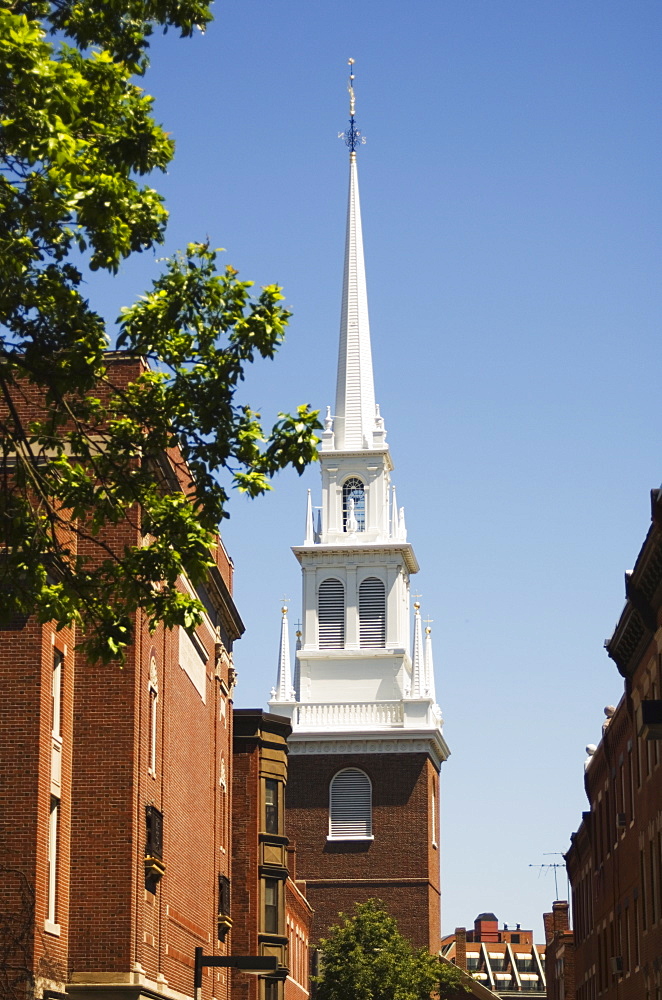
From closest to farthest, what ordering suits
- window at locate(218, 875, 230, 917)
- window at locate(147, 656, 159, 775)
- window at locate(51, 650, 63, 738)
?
window at locate(51, 650, 63, 738), window at locate(147, 656, 159, 775), window at locate(218, 875, 230, 917)

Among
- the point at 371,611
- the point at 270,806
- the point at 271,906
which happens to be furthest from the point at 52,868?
the point at 371,611

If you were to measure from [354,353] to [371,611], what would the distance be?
519 inches

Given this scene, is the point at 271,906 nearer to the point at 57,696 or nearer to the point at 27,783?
the point at 57,696

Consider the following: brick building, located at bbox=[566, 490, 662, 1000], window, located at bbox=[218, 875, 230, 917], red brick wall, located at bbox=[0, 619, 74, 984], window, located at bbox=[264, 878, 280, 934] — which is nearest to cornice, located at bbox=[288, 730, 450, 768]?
brick building, located at bbox=[566, 490, 662, 1000]

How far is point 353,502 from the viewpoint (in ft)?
285

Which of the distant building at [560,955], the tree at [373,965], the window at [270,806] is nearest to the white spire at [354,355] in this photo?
the tree at [373,965]

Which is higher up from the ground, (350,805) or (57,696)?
(350,805)

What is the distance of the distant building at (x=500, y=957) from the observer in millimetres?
127188

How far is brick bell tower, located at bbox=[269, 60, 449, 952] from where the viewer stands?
80.9m

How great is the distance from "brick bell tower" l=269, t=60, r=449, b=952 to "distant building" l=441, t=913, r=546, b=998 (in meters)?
27.2

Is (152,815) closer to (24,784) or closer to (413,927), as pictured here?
(24,784)

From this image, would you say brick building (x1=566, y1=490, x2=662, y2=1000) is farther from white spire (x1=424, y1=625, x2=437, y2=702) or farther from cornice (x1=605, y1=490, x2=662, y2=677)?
white spire (x1=424, y1=625, x2=437, y2=702)

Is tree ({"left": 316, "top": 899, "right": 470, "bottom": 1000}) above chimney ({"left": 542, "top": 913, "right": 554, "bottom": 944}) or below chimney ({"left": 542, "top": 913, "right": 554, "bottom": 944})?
below

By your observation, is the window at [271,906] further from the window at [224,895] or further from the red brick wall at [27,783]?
the red brick wall at [27,783]
